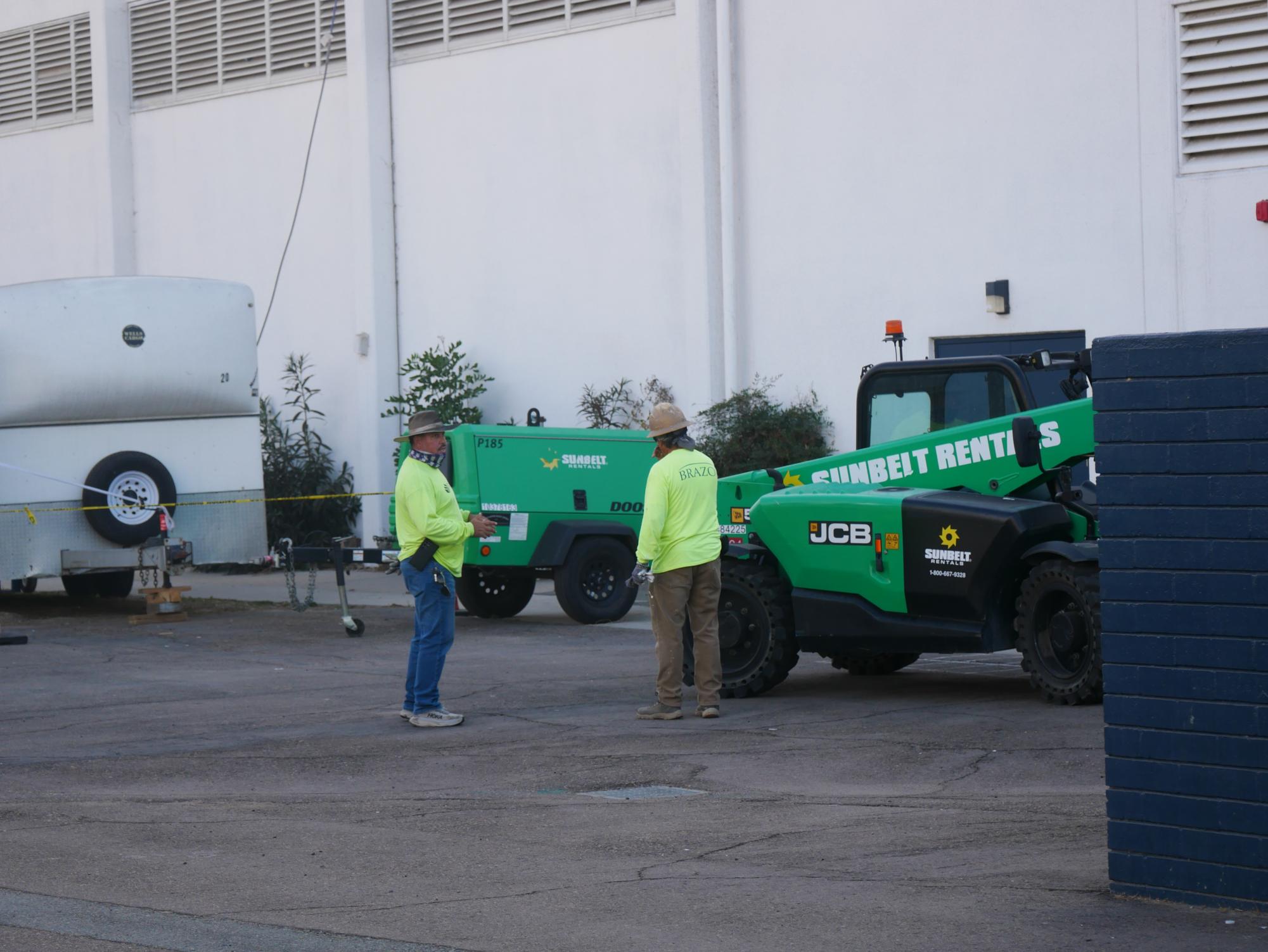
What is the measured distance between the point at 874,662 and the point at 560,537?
4.69m

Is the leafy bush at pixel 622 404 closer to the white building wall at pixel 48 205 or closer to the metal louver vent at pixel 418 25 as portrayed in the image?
the metal louver vent at pixel 418 25

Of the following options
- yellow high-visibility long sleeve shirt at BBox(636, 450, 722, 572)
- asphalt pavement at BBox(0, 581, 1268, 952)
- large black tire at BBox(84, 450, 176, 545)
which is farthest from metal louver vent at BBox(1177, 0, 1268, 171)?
large black tire at BBox(84, 450, 176, 545)

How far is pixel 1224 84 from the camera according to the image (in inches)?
712

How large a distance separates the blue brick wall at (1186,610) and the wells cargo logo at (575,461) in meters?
10.9

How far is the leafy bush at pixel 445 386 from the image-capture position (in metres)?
23.6

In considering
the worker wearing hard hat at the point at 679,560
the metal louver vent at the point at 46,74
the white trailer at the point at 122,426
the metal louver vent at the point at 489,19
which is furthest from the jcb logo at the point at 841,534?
the metal louver vent at the point at 46,74

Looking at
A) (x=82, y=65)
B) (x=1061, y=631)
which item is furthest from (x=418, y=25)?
(x=1061, y=631)

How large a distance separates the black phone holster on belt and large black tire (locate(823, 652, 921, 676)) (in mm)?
3407

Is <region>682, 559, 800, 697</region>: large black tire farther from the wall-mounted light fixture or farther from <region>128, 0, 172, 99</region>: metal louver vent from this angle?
<region>128, 0, 172, 99</region>: metal louver vent

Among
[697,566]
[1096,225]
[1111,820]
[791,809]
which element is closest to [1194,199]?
[1096,225]

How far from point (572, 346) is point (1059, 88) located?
296 inches

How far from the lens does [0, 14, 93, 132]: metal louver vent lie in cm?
2886

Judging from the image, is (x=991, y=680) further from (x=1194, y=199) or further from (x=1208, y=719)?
(x=1194, y=199)

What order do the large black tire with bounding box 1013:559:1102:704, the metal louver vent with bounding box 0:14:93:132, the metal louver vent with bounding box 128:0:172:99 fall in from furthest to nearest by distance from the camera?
the metal louver vent with bounding box 0:14:93:132 < the metal louver vent with bounding box 128:0:172:99 < the large black tire with bounding box 1013:559:1102:704
